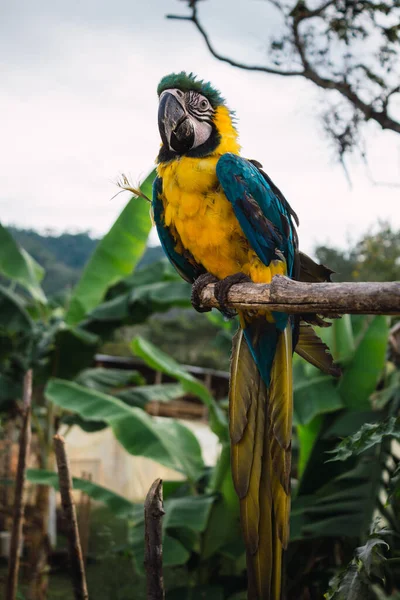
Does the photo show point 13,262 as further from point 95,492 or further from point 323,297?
point 323,297

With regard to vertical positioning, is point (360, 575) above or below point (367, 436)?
below

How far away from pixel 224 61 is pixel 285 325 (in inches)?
122

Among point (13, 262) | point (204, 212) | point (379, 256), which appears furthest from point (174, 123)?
point (379, 256)

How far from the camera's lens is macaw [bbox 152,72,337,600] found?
1.50m

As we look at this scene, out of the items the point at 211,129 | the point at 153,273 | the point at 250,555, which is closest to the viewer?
the point at 250,555

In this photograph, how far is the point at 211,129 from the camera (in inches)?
67.3

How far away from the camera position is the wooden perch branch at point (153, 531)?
1.32 meters

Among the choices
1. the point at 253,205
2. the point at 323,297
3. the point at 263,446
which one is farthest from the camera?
the point at 253,205

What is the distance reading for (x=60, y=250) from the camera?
66.3ft

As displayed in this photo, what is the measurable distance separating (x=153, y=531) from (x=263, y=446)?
348 millimetres

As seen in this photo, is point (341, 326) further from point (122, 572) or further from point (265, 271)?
point (122, 572)

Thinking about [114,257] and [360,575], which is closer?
[360,575]

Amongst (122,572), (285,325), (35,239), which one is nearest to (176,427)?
(122,572)

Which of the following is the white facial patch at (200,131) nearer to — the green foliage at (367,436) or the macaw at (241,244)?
the macaw at (241,244)
